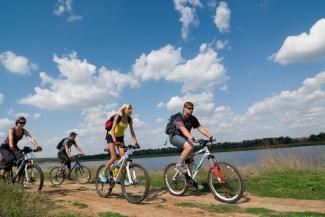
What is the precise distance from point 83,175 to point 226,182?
26.3ft

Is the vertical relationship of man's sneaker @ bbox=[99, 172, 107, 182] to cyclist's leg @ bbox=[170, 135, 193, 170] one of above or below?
below

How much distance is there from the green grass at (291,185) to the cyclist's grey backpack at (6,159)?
6723mm

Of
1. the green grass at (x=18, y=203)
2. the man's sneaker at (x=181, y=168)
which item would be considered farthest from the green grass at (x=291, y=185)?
the green grass at (x=18, y=203)

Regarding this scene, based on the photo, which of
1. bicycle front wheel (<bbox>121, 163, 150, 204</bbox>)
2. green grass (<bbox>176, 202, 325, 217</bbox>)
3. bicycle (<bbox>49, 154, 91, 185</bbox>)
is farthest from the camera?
bicycle (<bbox>49, 154, 91, 185</bbox>)

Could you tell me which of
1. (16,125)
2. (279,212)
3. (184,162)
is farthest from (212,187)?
(16,125)

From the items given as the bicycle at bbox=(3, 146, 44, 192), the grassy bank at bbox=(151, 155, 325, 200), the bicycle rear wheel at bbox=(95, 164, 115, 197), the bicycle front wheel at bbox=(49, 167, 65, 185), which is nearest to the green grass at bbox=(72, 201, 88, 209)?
the bicycle rear wheel at bbox=(95, 164, 115, 197)

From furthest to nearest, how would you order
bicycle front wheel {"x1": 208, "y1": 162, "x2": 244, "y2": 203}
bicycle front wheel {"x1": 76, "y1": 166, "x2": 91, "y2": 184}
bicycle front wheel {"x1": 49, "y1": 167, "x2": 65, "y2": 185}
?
bicycle front wheel {"x1": 49, "y1": 167, "x2": 65, "y2": 185}
bicycle front wheel {"x1": 76, "y1": 166, "x2": 91, "y2": 184}
bicycle front wheel {"x1": 208, "y1": 162, "x2": 244, "y2": 203}

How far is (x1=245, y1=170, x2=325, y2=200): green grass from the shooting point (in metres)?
9.22

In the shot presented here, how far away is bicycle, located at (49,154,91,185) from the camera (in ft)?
48.5

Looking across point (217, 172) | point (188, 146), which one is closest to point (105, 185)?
point (188, 146)

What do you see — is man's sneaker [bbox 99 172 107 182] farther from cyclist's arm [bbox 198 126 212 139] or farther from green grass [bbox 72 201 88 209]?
cyclist's arm [bbox 198 126 212 139]

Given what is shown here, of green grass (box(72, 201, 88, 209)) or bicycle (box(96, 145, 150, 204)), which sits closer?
green grass (box(72, 201, 88, 209))

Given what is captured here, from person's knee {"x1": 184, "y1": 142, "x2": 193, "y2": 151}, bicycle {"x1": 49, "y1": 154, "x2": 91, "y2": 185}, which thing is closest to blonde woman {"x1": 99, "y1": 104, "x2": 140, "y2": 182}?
person's knee {"x1": 184, "y1": 142, "x2": 193, "y2": 151}

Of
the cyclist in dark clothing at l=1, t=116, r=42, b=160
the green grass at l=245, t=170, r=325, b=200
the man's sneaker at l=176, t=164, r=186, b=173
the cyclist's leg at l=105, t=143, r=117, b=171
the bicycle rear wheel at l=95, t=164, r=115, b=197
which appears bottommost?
the green grass at l=245, t=170, r=325, b=200
